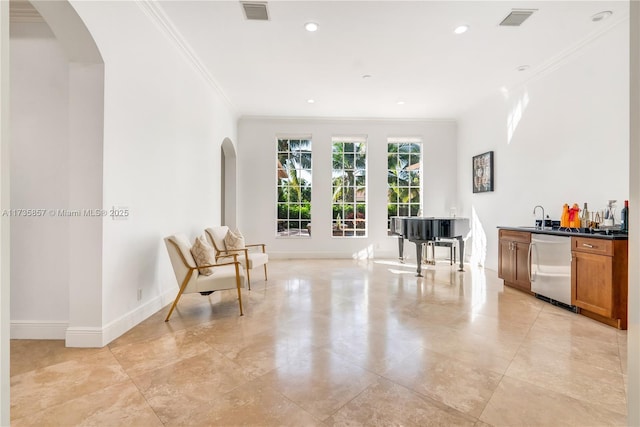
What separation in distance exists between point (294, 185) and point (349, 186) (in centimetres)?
129

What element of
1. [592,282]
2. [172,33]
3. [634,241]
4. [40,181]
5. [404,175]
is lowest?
[592,282]

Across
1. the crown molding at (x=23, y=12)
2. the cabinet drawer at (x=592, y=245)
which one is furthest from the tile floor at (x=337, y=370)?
the crown molding at (x=23, y=12)

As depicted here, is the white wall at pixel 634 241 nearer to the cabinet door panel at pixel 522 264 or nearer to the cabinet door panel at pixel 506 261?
the cabinet door panel at pixel 522 264

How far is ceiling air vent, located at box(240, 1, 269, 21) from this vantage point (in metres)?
3.12

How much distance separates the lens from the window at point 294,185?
7.16 metres

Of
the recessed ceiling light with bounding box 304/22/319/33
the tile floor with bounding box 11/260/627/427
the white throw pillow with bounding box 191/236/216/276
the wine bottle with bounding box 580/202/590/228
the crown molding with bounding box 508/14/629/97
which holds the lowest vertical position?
the tile floor with bounding box 11/260/627/427

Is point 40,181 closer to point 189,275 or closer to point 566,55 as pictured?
point 189,275

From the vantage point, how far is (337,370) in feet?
7.11

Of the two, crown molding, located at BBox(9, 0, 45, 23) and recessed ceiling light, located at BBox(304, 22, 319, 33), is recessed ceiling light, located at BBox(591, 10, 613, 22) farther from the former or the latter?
crown molding, located at BBox(9, 0, 45, 23)

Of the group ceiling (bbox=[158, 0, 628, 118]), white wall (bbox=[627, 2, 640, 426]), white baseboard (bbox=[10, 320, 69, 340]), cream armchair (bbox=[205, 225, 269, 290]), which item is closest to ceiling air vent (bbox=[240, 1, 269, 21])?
ceiling (bbox=[158, 0, 628, 118])

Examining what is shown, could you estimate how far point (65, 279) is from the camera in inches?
106

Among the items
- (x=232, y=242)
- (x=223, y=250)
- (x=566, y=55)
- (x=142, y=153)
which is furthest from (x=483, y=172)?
(x=142, y=153)

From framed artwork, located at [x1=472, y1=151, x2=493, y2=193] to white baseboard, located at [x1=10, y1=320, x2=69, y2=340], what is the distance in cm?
640

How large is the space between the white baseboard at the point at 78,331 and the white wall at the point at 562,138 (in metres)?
5.22
